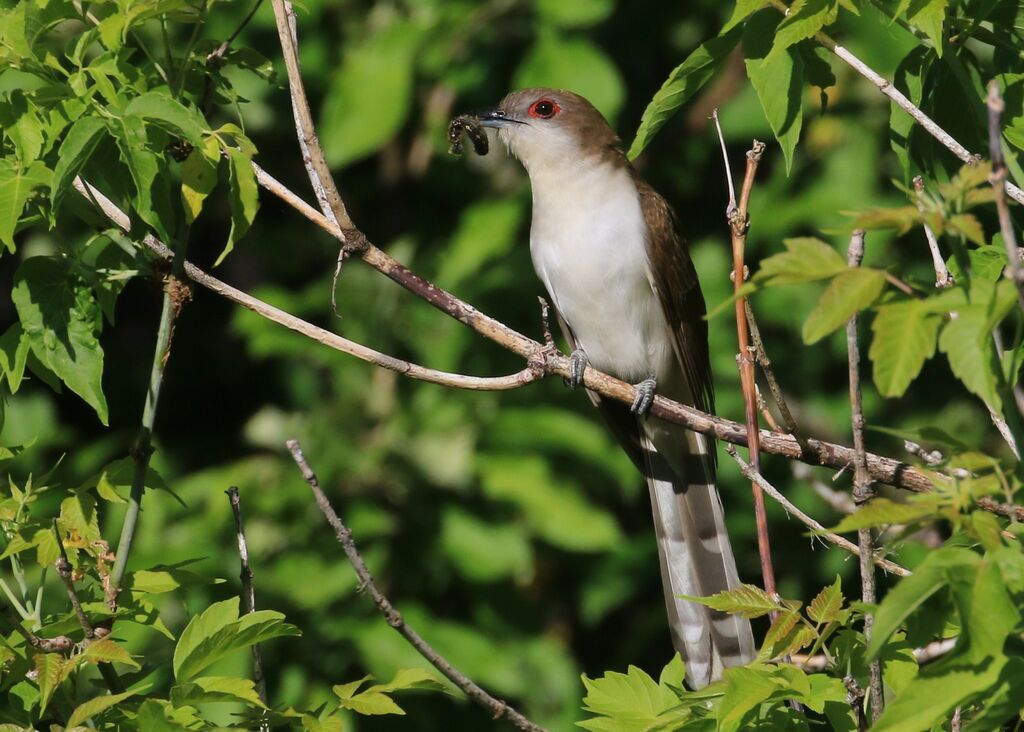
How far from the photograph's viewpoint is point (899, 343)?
1.60 metres

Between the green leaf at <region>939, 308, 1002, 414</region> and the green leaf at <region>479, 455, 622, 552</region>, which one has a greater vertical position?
the green leaf at <region>939, 308, 1002, 414</region>

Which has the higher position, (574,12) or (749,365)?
(574,12)

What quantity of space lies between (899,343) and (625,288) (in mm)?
2888

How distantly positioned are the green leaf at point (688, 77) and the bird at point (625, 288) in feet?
5.12

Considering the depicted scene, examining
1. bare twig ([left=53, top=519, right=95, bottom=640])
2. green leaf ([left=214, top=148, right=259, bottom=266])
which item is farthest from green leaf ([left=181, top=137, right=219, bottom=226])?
bare twig ([left=53, top=519, right=95, bottom=640])

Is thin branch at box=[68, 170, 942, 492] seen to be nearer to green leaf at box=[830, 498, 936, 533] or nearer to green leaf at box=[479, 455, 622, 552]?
green leaf at box=[830, 498, 936, 533]

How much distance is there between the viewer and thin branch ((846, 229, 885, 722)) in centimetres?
191

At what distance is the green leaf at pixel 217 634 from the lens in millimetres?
2139

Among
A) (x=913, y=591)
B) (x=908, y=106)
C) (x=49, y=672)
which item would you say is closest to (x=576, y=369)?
(x=908, y=106)

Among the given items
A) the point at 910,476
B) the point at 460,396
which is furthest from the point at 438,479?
the point at 910,476

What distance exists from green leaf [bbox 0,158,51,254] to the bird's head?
2537 mm

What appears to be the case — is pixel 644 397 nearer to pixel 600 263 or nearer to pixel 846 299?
pixel 600 263

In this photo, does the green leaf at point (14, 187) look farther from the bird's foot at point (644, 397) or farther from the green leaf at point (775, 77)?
the bird's foot at point (644, 397)

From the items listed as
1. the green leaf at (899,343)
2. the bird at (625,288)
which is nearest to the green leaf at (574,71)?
the bird at (625,288)
